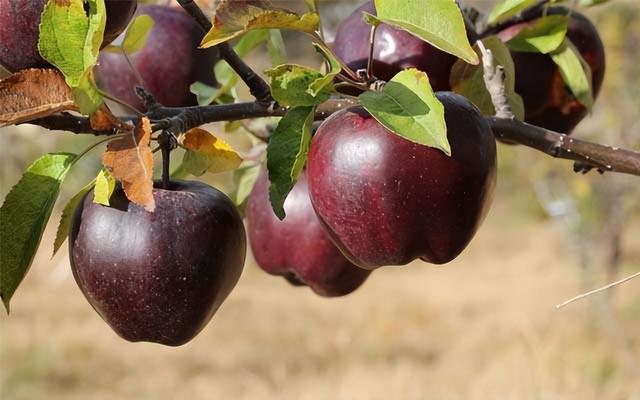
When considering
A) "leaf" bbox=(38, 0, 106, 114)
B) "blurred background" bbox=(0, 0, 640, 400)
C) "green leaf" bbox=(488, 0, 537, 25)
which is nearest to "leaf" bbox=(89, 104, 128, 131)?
"leaf" bbox=(38, 0, 106, 114)

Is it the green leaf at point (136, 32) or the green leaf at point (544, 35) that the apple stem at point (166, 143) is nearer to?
the green leaf at point (136, 32)

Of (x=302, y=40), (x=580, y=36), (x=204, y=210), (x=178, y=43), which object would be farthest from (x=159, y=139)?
(x=302, y=40)

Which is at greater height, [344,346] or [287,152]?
[287,152]

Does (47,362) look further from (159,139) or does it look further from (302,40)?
(302,40)

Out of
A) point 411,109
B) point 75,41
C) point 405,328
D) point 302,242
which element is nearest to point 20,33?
point 75,41

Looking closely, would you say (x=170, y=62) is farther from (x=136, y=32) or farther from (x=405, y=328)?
(x=405, y=328)

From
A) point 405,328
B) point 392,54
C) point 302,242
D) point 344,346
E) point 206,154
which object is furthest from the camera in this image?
point 405,328
